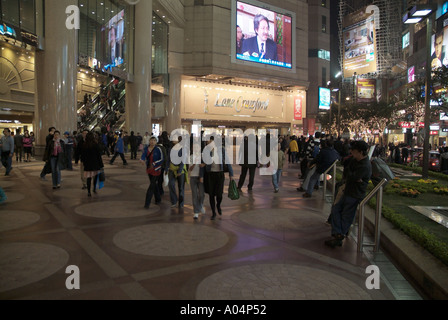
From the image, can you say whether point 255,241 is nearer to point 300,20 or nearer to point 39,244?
point 39,244

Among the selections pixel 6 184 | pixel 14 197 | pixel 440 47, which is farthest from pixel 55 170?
pixel 440 47

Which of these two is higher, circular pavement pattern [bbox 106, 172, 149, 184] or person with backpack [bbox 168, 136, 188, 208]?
person with backpack [bbox 168, 136, 188, 208]

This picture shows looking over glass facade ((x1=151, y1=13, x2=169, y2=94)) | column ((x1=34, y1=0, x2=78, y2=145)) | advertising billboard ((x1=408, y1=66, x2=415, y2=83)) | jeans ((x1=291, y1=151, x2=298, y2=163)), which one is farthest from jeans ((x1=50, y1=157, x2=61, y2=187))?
advertising billboard ((x1=408, y1=66, x2=415, y2=83))

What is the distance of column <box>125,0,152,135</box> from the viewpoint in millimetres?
25984

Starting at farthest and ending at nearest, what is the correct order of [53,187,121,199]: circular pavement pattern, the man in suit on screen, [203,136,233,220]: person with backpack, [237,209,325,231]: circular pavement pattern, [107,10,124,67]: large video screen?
the man in suit on screen < [107,10,124,67]: large video screen < [53,187,121,199]: circular pavement pattern < [203,136,233,220]: person with backpack < [237,209,325,231]: circular pavement pattern

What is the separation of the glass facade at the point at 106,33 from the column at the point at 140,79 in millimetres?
1257

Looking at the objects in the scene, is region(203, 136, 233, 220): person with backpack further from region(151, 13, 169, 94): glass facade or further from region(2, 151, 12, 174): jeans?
region(151, 13, 169, 94): glass facade

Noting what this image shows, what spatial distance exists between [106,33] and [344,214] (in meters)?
25.1

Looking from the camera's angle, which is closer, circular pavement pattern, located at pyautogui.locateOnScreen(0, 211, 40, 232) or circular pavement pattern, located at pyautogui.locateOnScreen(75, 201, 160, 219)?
circular pavement pattern, located at pyautogui.locateOnScreen(0, 211, 40, 232)

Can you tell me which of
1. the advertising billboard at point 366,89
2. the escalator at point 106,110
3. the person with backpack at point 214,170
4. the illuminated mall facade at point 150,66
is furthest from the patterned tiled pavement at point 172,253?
the advertising billboard at point 366,89

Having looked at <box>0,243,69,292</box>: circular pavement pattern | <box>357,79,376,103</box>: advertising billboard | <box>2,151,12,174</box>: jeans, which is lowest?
<box>0,243,69,292</box>: circular pavement pattern

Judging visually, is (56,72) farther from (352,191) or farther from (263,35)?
(263,35)
